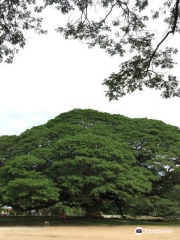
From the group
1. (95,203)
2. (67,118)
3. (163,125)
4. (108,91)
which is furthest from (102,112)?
(108,91)

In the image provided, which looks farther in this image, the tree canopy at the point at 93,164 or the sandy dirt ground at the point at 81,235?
the tree canopy at the point at 93,164

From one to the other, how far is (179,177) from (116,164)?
5.59 meters

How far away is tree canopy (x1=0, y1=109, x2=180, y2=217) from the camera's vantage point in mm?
15719

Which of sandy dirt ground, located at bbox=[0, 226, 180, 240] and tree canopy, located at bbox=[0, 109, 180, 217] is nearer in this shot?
sandy dirt ground, located at bbox=[0, 226, 180, 240]

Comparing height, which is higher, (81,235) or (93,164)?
(93,164)

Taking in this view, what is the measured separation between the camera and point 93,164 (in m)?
16.0

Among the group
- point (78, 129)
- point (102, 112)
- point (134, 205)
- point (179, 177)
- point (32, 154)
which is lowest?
point (134, 205)

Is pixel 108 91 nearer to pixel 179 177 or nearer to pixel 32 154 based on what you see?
pixel 32 154

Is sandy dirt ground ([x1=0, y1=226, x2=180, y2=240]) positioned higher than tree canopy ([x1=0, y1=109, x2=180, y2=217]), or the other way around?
tree canopy ([x1=0, y1=109, x2=180, y2=217])

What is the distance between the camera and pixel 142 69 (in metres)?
6.98

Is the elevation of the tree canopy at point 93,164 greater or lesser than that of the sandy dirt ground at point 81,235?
greater

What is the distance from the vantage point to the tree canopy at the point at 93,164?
51.6 feet

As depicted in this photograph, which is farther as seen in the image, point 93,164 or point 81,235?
point 93,164

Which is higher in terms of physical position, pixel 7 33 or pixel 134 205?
pixel 7 33
